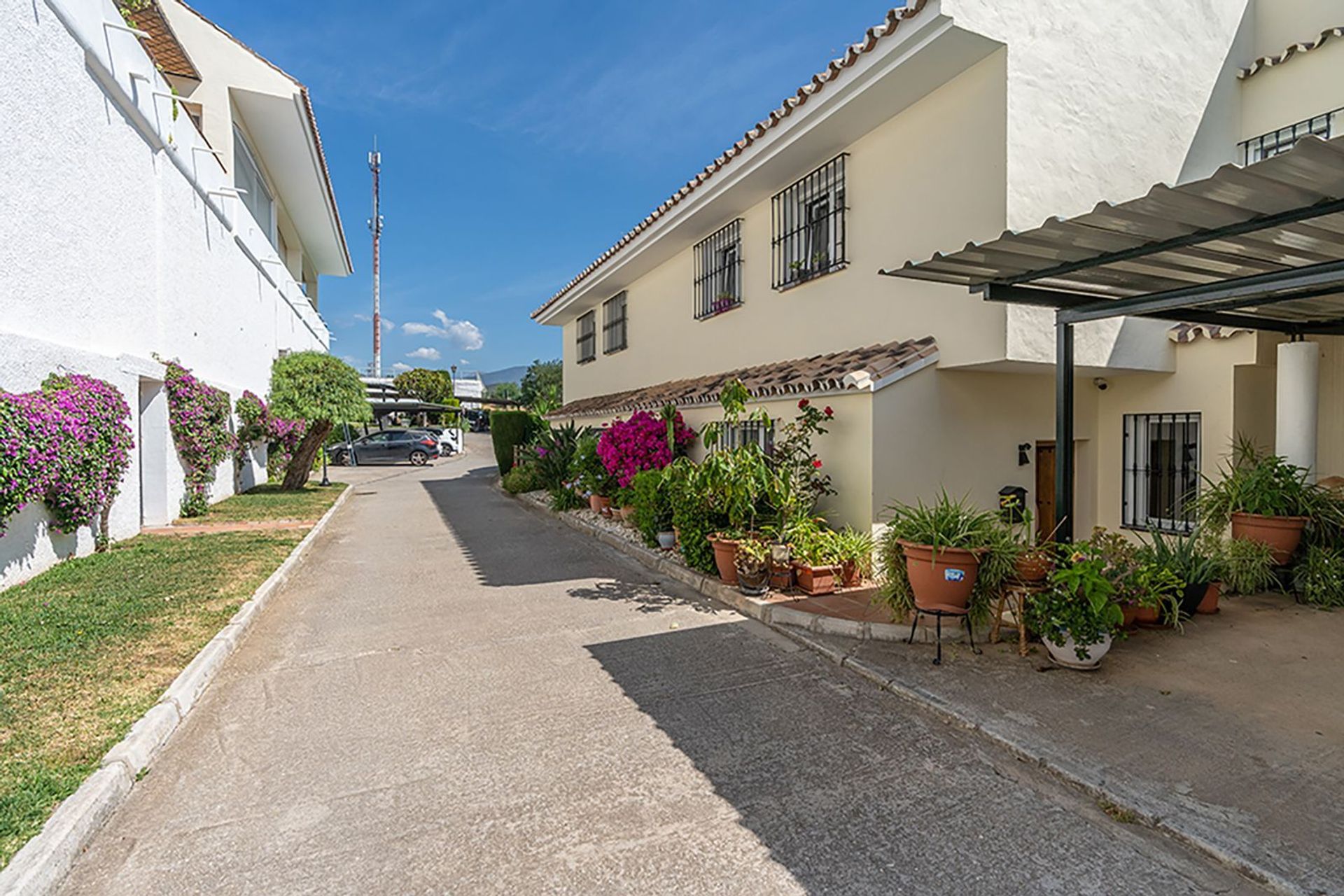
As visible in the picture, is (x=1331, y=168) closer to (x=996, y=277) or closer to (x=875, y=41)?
(x=996, y=277)

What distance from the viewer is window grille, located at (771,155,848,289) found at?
8.73 metres

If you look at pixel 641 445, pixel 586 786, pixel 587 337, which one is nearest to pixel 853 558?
pixel 586 786

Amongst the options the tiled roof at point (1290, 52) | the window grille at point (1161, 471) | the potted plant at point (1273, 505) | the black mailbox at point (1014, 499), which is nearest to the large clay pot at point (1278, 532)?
the potted plant at point (1273, 505)

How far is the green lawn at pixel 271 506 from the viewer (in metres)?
12.3

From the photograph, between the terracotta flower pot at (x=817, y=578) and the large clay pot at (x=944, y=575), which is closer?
the large clay pot at (x=944, y=575)

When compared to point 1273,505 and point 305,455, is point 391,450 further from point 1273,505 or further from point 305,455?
point 1273,505

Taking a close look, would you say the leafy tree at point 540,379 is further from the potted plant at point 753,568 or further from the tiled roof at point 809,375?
the potted plant at point 753,568

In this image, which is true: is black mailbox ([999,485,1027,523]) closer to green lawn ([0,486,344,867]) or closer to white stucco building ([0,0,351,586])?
green lawn ([0,486,344,867])

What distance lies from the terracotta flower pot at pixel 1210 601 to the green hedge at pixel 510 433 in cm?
1665

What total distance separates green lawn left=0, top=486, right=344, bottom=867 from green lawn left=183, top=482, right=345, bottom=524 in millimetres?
3065

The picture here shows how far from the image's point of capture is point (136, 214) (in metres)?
9.63

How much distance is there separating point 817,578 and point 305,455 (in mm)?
14846

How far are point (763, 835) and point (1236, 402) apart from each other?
24.2 ft

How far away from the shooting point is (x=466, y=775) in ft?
11.6
